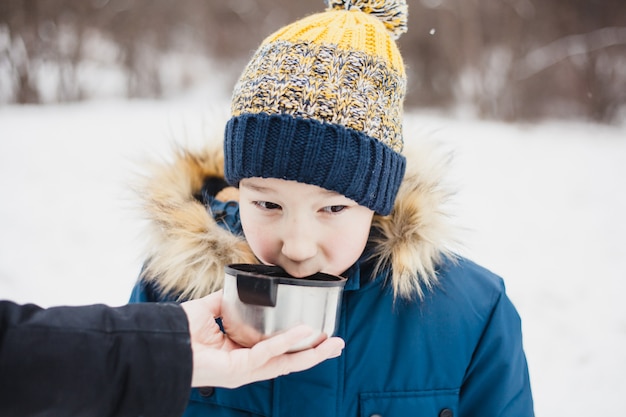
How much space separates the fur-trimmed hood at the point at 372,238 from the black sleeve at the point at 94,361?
40cm

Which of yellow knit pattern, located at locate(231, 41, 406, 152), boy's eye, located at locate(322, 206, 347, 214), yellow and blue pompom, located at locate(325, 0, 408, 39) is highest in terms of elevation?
yellow and blue pompom, located at locate(325, 0, 408, 39)

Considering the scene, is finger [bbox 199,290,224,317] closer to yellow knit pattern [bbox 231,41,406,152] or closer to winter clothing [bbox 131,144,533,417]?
winter clothing [bbox 131,144,533,417]

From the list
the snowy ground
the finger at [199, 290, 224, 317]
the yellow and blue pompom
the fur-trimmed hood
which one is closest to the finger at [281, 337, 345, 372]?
the finger at [199, 290, 224, 317]

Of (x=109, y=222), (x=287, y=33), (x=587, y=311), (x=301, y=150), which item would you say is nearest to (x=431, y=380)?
(x=301, y=150)

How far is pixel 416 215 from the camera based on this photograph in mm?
1371

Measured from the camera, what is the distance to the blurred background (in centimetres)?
898

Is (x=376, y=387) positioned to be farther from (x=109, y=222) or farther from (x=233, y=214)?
(x=109, y=222)

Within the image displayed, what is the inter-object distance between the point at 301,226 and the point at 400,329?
436 mm

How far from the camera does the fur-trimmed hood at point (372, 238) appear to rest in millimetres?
1331

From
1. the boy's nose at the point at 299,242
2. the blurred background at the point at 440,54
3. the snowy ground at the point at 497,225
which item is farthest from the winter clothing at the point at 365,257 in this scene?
the blurred background at the point at 440,54

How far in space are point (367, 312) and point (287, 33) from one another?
0.81m

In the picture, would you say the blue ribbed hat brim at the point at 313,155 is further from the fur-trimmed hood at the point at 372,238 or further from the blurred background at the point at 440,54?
the blurred background at the point at 440,54

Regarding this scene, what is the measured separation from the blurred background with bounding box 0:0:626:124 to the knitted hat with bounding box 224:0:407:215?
8.98 meters

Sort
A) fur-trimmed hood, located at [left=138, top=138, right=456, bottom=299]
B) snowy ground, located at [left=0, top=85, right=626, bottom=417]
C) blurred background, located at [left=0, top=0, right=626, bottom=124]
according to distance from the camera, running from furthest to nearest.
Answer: blurred background, located at [left=0, top=0, right=626, bottom=124]
snowy ground, located at [left=0, top=85, right=626, bottom=417]
fur-trimmed hood, located at [left=138, top=138, right=456, bottom=299]
